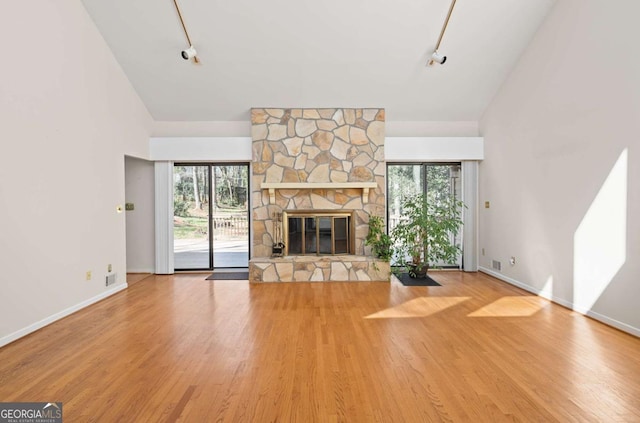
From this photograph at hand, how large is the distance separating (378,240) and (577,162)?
2877mm

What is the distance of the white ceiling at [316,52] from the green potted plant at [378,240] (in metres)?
A: 1.89

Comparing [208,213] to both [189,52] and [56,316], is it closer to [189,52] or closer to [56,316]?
[189,52]

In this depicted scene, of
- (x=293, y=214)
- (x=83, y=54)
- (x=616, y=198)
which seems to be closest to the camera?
(x=616, y=198)

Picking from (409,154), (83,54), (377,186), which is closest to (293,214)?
(377,186)

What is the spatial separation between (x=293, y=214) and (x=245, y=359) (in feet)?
11.2

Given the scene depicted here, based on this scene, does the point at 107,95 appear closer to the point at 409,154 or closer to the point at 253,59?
the point at 253,59

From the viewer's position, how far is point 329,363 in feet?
9.24

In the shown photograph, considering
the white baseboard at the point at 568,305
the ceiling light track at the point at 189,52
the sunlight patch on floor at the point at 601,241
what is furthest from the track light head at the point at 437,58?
the white baseboard at the point at 568,305

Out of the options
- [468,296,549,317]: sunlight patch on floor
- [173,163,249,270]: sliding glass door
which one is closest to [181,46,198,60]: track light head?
[173,163,249,270]: sliding glass door

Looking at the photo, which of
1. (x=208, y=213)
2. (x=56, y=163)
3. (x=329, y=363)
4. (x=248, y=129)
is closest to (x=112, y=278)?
(x=56, y=163)

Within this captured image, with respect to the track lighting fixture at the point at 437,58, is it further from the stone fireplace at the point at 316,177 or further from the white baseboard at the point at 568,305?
the white baseboard at the point at 568,305

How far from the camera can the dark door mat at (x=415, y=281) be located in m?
5.56

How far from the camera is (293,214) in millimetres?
6145

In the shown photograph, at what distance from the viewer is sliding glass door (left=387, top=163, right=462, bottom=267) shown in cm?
671
